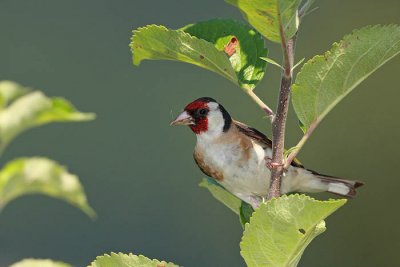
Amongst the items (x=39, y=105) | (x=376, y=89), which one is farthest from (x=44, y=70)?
(x=39, y=105)

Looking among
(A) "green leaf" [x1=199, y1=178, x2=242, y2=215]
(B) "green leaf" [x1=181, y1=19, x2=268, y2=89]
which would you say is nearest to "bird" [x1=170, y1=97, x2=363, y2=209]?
(A) "green leaf" [x1=199, y1=178, x2=242, y2=215]

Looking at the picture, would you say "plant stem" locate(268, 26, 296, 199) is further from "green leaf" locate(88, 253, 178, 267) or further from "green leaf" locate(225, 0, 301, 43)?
"green leaf" locate(88, 253, 178, 267)

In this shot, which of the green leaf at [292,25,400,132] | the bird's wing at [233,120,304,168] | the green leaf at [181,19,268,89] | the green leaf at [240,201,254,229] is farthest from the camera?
the bird's wing at [233,120,304,168]

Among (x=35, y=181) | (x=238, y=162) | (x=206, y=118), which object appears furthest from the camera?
(x=206, y=118)

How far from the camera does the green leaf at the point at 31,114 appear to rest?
101cm

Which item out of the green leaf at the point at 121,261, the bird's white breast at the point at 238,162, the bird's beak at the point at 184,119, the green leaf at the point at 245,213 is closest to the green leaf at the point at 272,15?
the green leaf at the point at 121,261

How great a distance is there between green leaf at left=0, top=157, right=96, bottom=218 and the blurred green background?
106 inches

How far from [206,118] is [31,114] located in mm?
968

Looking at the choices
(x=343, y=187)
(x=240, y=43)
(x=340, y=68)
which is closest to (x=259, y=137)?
(x=343, y=187)

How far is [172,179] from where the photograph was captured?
12.8 feet

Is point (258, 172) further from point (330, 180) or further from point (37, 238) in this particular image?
point (37, 238)

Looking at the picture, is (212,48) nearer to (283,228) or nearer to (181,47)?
(181,47)

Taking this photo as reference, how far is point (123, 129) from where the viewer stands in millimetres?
3887

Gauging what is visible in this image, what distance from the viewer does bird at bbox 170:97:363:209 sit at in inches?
71.8
